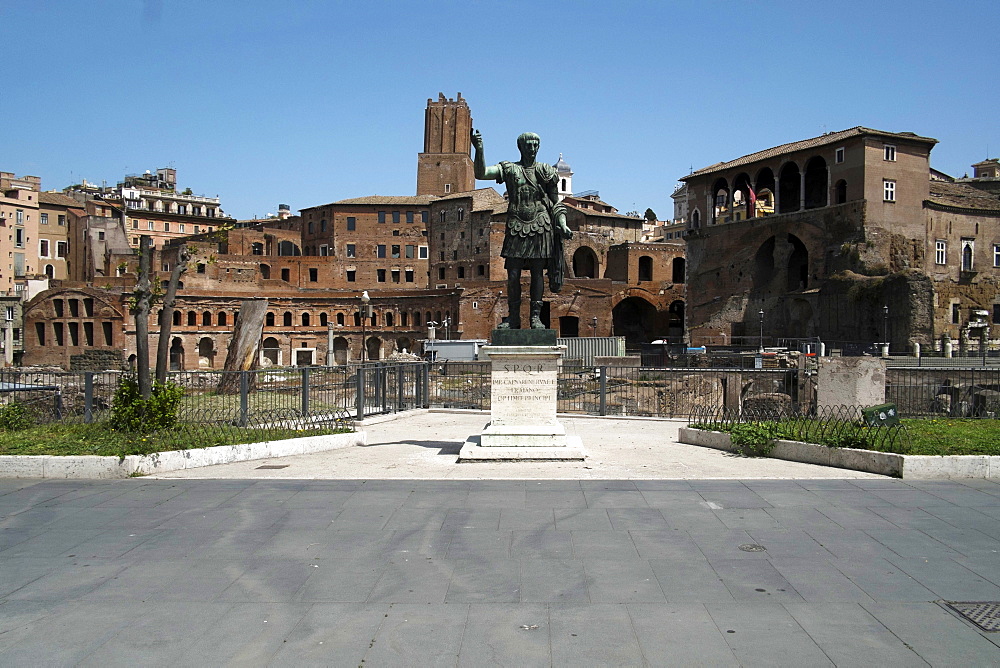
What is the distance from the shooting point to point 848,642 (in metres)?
4.82

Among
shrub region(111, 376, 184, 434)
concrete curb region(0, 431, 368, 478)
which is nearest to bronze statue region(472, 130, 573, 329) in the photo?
concrete curb region(0, 431, 368, 478)

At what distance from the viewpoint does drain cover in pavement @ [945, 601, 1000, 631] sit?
5.07 meters

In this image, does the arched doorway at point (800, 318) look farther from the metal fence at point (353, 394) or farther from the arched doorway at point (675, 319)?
the arched doorway at point (675, 319)

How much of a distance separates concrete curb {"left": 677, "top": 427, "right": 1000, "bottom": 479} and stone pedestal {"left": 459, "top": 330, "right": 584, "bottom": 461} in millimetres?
3118

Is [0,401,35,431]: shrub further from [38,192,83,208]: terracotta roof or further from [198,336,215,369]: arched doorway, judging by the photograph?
[38,192,83,208]: terracotta roof

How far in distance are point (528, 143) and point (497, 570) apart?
24.0 feet

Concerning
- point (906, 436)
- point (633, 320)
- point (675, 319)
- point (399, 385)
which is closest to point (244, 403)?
point (399, 385)

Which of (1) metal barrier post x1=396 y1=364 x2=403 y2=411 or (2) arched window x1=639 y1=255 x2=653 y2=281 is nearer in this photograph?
(1) metal barrier post x1=396 y1=364 x2=403 y2=411

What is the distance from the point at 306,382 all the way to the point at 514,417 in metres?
5.24

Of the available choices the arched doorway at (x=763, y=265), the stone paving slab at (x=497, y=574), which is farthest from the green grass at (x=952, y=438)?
the arched doorway at (x=763, y=265)

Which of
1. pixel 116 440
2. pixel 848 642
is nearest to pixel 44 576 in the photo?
pixel 116 440

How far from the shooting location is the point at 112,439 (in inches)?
421

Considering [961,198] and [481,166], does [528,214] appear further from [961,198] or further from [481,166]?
[961,198]

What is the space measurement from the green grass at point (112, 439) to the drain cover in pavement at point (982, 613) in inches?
Result: 358
